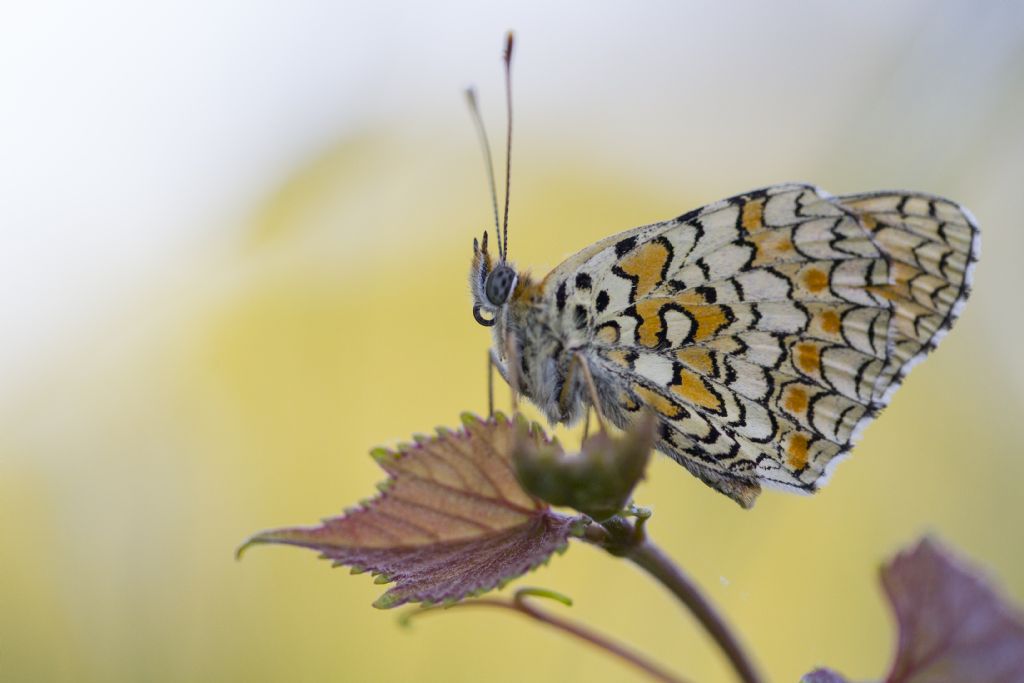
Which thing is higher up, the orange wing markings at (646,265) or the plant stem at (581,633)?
the orange wing markings at (646,265)

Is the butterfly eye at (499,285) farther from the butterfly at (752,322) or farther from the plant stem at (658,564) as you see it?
the plant stem at (658,564)

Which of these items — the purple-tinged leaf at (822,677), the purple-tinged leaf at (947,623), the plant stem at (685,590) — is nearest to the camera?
the purple-tinged leaf at (947,623)

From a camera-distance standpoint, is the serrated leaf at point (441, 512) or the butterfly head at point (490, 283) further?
the butterfly head at point (490, 283)

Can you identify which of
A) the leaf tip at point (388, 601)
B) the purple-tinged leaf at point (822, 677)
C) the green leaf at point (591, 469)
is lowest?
the purple-tinged leaf at point (822, 677)

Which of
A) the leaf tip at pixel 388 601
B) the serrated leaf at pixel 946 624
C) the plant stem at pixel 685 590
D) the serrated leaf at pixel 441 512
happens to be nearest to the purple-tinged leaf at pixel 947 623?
the serrated leaf at pixel 946 624

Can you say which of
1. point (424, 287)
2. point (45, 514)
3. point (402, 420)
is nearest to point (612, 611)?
point (402, 420)

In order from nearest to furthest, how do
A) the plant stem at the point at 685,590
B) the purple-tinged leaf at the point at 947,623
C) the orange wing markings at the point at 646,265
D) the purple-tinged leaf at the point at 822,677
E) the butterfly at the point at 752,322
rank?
the purple-tinged leaf at the point at 947,623
the purple-tinged leaf at the point at 822,677
the plant stem at the point at 685,590
the butterfly at the point at 752,322
the orange wing markings at the point at 646,265

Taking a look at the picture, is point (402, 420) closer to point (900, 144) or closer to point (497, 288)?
point (497, 288)
